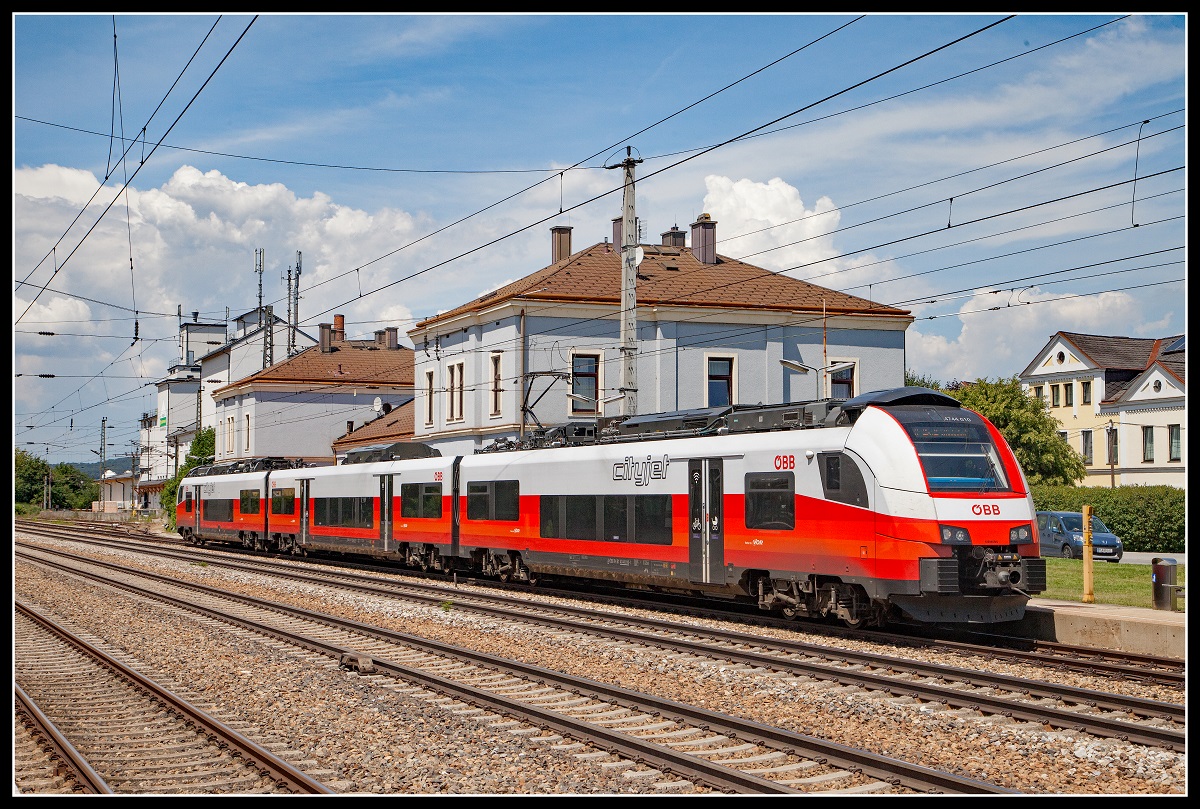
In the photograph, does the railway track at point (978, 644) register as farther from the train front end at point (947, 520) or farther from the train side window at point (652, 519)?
the train side window at point (652, 519)

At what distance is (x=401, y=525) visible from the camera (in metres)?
29.9

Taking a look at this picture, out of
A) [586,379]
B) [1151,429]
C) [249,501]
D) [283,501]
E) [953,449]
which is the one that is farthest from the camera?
[1151,429]

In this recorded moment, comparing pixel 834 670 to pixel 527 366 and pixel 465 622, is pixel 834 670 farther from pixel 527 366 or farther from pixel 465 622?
pixel 527 366

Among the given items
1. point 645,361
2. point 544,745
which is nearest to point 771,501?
point 544,745

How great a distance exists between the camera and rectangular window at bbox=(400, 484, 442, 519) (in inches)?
1101

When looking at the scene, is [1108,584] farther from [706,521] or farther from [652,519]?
[652,519]

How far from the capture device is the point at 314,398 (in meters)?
66.1

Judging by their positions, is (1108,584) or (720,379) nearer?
(1108,584)

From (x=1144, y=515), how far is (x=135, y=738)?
3965 cm

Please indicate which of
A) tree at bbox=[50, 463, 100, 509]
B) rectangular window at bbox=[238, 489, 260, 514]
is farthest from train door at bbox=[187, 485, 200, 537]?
tree at bbox=[50, 463, 100, 509]

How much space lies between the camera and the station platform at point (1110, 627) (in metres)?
14.1

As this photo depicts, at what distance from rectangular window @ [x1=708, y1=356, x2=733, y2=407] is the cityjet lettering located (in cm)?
2185

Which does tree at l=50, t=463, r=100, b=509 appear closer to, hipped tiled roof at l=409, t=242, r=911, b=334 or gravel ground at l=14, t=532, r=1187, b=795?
hipped tiled roof at l=409, t=242, r=911, b=334

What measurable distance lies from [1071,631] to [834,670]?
4473 millimetres
